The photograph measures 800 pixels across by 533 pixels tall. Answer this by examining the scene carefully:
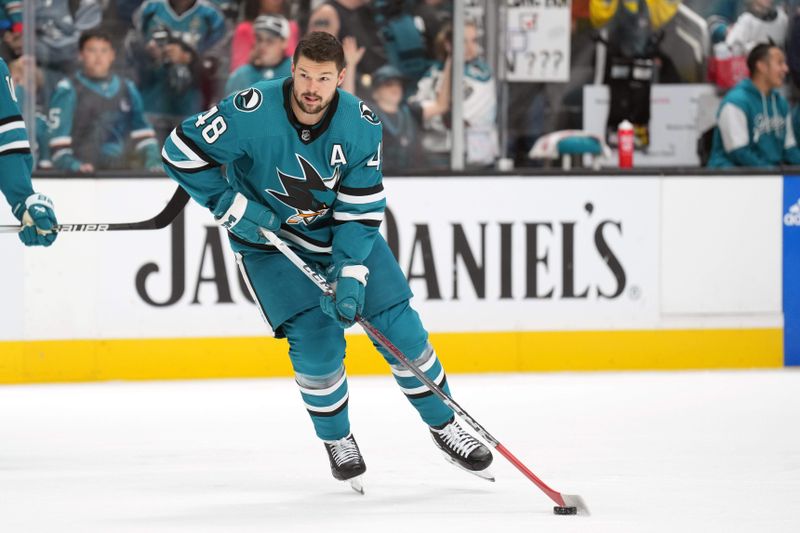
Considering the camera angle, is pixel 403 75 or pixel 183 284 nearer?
pixel 183 284

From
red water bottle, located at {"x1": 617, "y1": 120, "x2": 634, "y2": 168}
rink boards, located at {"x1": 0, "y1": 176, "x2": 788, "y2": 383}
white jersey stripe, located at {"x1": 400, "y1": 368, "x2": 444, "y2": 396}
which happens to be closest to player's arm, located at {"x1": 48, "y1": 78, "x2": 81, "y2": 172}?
rink boards, located at {"x1": 0, "y1": 176, "x2": 788, "y2": 383}

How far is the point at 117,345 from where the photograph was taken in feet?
16.2

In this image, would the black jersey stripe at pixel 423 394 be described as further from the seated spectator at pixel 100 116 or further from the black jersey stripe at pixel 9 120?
the seated spectator at pixel 100 116

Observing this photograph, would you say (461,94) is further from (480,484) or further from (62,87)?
(480,484)

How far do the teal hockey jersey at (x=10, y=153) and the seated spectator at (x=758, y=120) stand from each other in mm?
3010

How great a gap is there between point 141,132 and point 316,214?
254cm

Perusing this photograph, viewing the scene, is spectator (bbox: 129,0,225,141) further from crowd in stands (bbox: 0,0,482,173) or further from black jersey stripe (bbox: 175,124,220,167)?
black jersey stripe (bbox: 175,124,220,167)

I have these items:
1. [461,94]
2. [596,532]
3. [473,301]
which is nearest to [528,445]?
[596,532]

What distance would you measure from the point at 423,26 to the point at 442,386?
2704 millimetres

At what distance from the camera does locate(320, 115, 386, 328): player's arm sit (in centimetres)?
310

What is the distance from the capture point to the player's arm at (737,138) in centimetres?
561

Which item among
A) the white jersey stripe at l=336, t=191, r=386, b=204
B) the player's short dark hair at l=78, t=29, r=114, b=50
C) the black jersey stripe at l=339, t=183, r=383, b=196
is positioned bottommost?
the white jersey stripe at l=336, t=191, r=386, b=204

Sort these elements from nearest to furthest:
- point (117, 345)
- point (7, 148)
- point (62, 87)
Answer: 1. point (7, 148)
2. point (117, 345)
3. point (62, 87)

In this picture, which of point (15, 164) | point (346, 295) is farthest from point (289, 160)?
point (15, 164)
